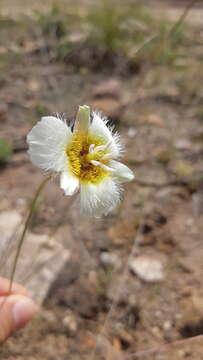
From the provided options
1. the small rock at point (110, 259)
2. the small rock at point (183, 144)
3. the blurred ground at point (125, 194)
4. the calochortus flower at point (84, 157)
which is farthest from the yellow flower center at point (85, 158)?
the small rock at point (183, 144)

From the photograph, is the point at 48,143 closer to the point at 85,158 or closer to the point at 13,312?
the point at 85,158

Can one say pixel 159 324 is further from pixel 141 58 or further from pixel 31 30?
pixel 31 30

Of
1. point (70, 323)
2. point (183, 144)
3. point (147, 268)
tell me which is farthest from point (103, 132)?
point (183, 144)

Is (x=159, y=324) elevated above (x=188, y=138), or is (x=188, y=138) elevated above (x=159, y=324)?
(x=188, y=138)

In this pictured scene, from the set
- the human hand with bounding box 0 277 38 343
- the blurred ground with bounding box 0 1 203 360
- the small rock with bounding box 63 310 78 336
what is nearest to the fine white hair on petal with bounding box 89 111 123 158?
Answer: the blurred ground with bounding box 0 1 203 360

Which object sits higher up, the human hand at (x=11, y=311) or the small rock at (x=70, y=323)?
the human hand at (x=11, y=311)

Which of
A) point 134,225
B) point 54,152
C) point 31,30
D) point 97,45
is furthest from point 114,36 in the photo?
point 54,152

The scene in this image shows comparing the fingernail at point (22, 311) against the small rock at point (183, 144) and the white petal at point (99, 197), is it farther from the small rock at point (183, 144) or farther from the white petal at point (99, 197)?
the small rock at point (183, 144)
